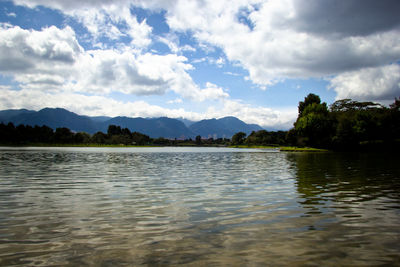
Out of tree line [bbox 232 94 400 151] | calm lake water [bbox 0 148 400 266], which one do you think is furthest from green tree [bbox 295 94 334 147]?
calm lake water [bbox 0 148 400 266]

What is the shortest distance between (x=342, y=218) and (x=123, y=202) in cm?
1177

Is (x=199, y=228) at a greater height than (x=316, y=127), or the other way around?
(x=316, y=127)

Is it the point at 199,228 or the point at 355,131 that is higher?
the point at 355,131

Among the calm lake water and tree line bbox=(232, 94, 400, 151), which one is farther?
tree line bbox=(232, 94, 400, 151)

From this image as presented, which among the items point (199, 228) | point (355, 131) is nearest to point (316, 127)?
point (355, 131)

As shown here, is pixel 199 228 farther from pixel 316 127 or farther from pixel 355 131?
pixel 355 131

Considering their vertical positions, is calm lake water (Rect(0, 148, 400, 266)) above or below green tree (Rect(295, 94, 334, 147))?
below

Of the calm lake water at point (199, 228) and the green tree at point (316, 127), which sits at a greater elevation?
the green tree at point (316, 127)

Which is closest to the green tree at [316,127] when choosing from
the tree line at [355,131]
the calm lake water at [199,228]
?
the tree line at [355,131]

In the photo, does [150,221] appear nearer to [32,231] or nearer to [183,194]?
[32,231]

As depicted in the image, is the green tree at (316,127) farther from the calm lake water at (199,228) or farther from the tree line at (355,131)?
the calm lake water at (199,228)

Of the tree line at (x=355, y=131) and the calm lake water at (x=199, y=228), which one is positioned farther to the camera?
the tree line at (x=355, y=131)

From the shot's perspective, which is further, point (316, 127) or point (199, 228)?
point (316, 127)

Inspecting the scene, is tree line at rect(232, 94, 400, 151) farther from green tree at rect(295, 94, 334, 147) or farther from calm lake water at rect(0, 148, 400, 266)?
calm lake water at rect(0, 148, 400, 266)
